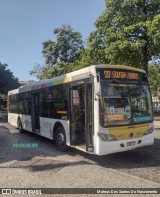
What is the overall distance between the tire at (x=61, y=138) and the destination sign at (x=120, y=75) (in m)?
3.05

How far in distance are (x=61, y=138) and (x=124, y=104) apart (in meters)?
3.11

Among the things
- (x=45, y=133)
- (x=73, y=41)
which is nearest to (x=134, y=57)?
(x=45, y=133)

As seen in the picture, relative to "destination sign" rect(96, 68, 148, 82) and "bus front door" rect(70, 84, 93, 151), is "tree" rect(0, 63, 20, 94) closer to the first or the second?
"bus front door" rect(70, 84, 93, 151)

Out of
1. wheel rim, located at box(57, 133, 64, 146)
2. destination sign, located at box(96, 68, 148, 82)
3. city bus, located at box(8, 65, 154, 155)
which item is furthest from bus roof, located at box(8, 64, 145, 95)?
wheel rim, located at box(57, 133, 64, 146)

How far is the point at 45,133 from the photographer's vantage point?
467 inches

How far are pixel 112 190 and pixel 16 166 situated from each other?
337 centimetres

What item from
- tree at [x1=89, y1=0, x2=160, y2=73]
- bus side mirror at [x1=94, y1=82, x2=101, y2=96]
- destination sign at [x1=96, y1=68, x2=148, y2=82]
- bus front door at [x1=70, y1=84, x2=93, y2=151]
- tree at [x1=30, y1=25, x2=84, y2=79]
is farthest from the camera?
tree at [x1=30, y1=25, x2=84, y2=79]

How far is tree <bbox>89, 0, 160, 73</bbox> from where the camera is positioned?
65.2 ft

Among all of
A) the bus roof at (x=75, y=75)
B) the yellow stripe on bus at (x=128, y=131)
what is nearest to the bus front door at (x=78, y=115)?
the bus roof at (x=75, y=75)

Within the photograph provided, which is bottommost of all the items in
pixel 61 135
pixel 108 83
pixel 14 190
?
pixel 14 190

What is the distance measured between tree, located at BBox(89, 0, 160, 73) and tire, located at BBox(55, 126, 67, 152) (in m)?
10.9

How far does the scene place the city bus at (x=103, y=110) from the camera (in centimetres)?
782

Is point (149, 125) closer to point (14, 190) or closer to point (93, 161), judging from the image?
point (93, 161)

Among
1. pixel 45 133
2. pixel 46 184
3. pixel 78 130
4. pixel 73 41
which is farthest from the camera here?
pixel 73 41
